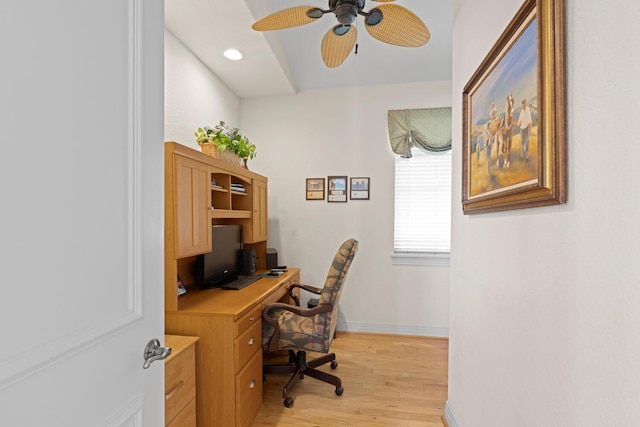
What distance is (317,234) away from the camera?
11.0 ft

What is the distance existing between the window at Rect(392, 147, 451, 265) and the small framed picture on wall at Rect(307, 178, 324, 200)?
842 mm

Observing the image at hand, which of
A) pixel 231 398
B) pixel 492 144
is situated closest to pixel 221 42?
pixel 492 144

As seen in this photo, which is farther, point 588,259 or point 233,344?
point 233,344

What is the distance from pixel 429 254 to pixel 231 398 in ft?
7.79

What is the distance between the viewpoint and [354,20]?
64.7 inches

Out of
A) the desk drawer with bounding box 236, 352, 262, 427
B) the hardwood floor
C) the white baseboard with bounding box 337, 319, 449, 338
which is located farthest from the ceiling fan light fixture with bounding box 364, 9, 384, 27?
the white baseboard with bounding box 337, 319, 449, 338

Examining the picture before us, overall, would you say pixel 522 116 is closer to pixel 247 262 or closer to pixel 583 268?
pixel 583 268

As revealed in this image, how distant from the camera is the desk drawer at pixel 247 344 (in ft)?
5.46

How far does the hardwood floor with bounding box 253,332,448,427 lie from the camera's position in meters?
1.89

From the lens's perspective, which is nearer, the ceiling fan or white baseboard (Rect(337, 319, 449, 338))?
the ceiling fan

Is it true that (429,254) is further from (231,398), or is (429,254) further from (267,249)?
(231,398)

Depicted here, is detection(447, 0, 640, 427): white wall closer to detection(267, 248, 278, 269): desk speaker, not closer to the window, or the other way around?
the window

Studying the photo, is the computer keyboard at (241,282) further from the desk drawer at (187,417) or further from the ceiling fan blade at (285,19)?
the ceiling fan blade at (285,19)

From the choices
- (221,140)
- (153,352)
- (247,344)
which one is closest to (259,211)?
(221,140)
